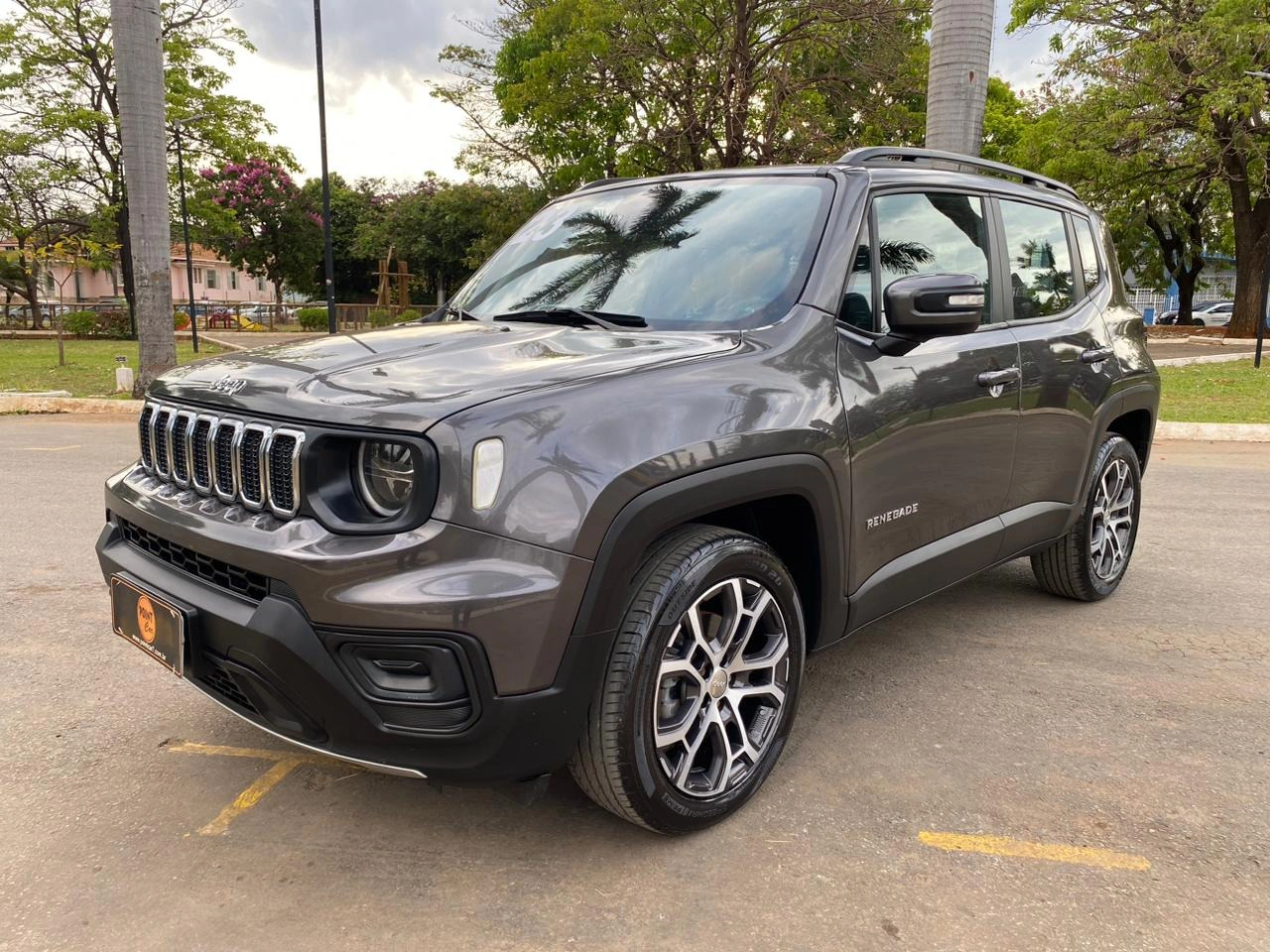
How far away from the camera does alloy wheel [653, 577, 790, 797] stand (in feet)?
8.07

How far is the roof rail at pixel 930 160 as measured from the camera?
10.9 ft

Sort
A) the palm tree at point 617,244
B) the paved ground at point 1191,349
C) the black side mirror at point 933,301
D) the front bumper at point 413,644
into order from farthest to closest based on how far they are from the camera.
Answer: the paved ground at point 1191,349 < the palm tree at point 617,244 < the black side mirror at point 933,301 < the front bumper at point 413,644

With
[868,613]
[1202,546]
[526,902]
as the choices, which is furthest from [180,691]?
[1202,546]

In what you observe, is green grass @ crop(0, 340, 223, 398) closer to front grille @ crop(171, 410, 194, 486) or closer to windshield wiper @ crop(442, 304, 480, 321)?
windshield wiper @ crop(442, 304, 480, 321)

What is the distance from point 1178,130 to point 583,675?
2646cm

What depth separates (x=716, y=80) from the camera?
18.3 meters

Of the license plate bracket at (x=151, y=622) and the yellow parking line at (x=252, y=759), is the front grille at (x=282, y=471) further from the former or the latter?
the yellow parking line at (x=252, y=759)

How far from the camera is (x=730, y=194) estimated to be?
3383 millimetres

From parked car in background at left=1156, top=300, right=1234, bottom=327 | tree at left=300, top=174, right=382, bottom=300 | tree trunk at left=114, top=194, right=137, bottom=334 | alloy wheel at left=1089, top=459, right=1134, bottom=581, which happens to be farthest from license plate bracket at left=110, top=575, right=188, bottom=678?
tree at left=300, top=174, right=382, bottom=300

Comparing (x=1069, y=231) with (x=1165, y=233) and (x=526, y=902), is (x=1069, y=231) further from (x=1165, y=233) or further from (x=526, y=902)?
(x=1165, y=233)

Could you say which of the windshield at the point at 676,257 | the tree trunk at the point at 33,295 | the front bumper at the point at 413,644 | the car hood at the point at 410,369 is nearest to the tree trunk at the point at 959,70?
the windshield at the point at 676,257

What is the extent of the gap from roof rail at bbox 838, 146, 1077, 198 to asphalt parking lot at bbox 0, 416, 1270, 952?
1.88 meters

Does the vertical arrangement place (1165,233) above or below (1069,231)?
above

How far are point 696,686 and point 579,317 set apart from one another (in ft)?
4.15
